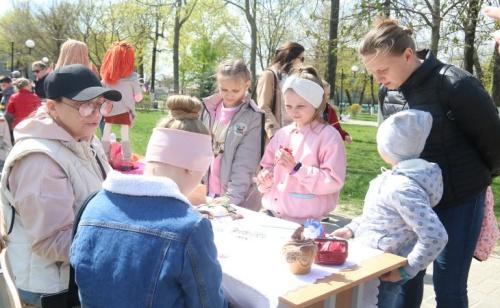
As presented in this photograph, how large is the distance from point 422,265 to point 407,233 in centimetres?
16

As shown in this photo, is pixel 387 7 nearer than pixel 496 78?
Yes

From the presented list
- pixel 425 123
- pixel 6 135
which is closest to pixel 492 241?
pixel 425 123

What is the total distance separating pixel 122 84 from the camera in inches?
234

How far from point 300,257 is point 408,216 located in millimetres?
556

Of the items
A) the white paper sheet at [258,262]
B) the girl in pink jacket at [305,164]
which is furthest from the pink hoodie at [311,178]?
the white paper sheet at [258,262]

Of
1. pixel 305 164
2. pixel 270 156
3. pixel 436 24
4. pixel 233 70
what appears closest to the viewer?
pixel 305 164

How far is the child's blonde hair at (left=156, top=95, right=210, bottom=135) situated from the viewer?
1.86m

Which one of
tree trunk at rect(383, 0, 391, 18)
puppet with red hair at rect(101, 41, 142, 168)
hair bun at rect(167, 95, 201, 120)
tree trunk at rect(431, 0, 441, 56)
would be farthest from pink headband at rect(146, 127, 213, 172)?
tree trunk at rect(383, 0, 391, 18)

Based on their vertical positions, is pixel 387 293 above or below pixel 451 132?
below

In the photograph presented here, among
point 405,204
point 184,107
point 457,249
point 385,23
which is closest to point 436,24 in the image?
point 385,23

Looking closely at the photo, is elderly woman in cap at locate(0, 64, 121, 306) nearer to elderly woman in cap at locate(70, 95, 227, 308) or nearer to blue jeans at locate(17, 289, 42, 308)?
blue jeans at locate(17, 289, 42, 308)

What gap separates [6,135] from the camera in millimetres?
6969

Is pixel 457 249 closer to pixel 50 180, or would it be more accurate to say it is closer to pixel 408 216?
pixel 408 216

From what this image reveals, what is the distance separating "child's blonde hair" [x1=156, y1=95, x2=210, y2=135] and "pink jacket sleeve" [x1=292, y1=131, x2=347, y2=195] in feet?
2.77
